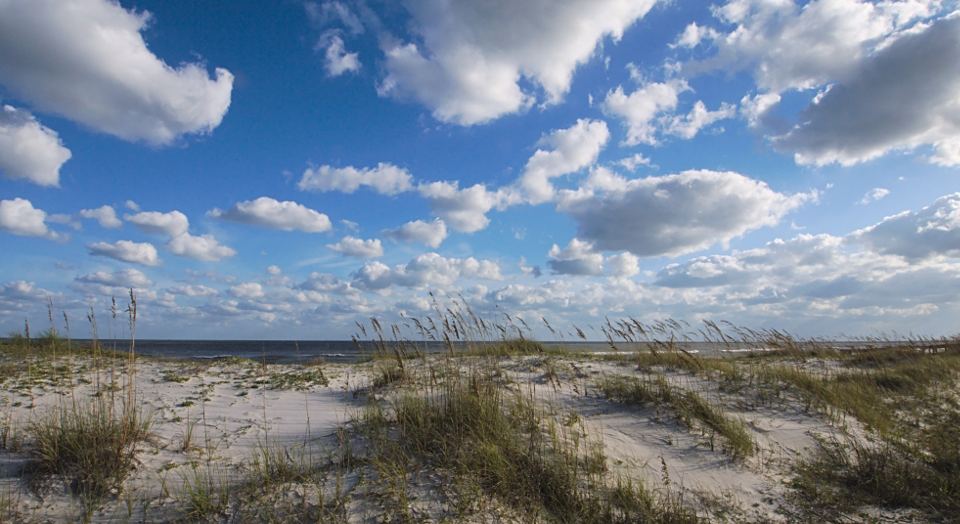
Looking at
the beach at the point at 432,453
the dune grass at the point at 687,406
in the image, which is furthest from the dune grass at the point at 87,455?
the dune grass at the point at 687,406

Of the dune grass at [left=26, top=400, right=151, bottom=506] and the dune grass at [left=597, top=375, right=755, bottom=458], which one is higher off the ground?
the dune grass at [left=26, top=400, right=151, bottom=506]

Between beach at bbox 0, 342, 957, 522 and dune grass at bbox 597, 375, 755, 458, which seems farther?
dune grass at bbox 597, 375, 755, 458

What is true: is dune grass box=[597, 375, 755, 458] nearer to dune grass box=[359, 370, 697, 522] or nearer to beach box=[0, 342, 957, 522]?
→ beach box=[0, 342, 957, 522]

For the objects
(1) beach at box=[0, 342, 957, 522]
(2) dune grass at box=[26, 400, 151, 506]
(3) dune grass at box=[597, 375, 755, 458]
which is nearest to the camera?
(1) beach at box=[0, 342, 957, 522]

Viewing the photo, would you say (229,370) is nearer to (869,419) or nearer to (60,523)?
(60,523)

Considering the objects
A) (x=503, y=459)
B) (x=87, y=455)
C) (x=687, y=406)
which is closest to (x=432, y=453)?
(x=503, y=459)

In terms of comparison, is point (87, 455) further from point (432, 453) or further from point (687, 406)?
point (687, 406)

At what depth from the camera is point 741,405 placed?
7.41 metres

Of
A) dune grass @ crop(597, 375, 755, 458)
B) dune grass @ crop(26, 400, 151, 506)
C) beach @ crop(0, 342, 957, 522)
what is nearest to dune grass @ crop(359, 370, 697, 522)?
beach @ crop(0, 342, 957, 522)

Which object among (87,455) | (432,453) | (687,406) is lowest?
(687,406)

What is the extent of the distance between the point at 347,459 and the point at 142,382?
626 cm

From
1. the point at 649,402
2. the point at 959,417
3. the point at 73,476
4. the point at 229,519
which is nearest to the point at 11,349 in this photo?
the point at 73,476

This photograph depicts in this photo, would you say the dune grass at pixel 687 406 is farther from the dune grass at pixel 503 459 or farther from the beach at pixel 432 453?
the dune grass at pixel 503 459

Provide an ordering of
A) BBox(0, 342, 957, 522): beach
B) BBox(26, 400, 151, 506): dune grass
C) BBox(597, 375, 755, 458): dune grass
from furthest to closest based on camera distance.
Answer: BBox(597, 375, 755, 458): dune grass, BBox(26, 400, 151, 506): dune grass, BBox(0, 342, 957, 522): beach
